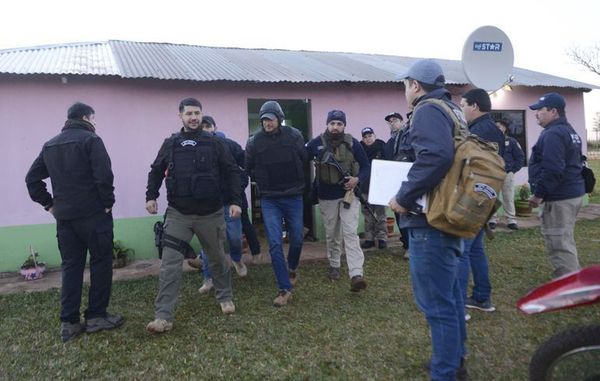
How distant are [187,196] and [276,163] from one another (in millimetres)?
998

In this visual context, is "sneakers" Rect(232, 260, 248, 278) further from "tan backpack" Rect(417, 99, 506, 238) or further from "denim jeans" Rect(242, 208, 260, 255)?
"tan backpack" Rect(417, 99, 506, 238)

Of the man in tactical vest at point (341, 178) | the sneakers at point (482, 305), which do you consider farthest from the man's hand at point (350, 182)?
the sneakers at point (482, 305)

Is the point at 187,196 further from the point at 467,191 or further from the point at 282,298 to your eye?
the point at 467,191

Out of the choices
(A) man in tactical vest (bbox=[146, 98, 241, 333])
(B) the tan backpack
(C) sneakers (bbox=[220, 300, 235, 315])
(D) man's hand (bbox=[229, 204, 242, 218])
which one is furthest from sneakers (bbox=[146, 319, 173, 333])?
(B) the tan backpack

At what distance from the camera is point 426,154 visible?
7.17ft

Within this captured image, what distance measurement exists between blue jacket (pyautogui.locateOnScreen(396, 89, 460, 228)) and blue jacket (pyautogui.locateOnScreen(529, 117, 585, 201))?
2277 millimetres

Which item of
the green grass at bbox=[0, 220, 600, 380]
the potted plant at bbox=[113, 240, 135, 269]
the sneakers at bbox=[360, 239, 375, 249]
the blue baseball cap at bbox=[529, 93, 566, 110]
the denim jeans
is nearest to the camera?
the green grass at bbox=[0, 220, 600, 380]

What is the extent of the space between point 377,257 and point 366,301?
5.84 ft

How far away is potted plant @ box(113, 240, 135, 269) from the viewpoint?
5867 millimetres

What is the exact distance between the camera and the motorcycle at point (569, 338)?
2.04 m

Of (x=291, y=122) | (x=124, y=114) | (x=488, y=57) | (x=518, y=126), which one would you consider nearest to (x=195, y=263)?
(x=124, y=114)

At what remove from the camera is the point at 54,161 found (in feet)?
11.6

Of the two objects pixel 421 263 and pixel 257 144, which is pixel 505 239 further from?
pixel 421 263

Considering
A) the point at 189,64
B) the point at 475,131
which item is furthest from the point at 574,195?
the point at 189,64
